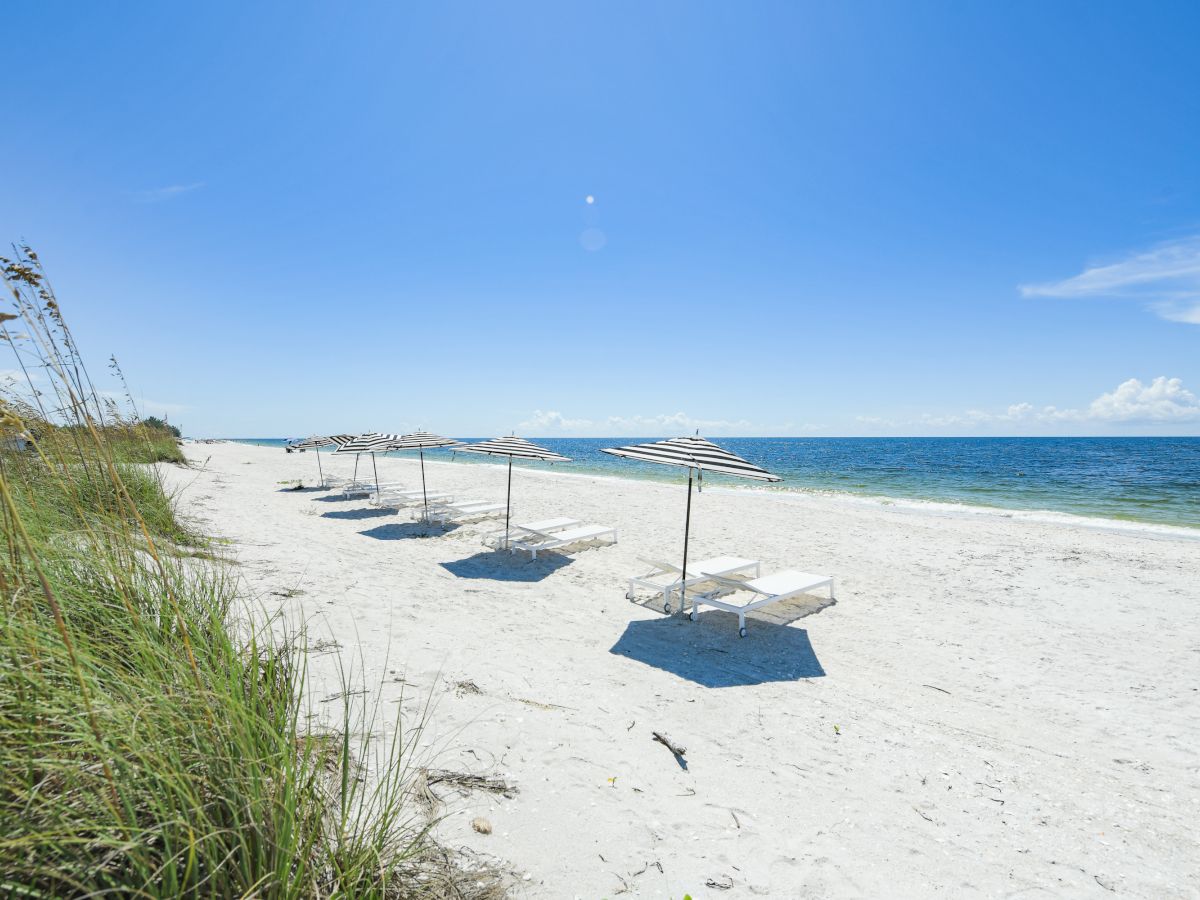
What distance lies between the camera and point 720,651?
18.1 ft

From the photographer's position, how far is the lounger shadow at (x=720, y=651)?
499 cm

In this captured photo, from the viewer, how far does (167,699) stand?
1631 millimetres

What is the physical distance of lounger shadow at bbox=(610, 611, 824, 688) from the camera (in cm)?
499

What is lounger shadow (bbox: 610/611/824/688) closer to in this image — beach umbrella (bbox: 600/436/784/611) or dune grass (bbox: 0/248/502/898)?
beach umbrella (bbox: 600/436/784/611)

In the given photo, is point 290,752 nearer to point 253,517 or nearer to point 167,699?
point 167,699

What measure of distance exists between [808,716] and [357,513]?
12.3 meters

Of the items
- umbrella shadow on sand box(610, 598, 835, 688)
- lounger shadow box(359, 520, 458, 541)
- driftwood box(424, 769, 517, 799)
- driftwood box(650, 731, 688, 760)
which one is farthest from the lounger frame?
lounger shadow box(359, 520, 458, 541)

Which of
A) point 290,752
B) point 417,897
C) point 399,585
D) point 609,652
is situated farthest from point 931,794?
point 399,585

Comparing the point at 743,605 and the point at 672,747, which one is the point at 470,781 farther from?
the point at 743,605

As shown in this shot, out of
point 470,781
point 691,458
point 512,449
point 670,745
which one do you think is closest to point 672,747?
point 670,745

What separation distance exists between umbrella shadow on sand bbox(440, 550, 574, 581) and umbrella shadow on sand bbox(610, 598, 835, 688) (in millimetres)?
2439

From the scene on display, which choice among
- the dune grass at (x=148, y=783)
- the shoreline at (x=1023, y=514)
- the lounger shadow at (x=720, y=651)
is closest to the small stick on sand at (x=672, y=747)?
the lounger shadow at (x=720, y=651)

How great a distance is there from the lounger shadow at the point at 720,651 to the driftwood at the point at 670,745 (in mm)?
1106

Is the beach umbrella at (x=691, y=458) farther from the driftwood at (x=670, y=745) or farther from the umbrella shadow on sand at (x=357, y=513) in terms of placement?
the umbrella shadow on sand at (x=357, y=513)
